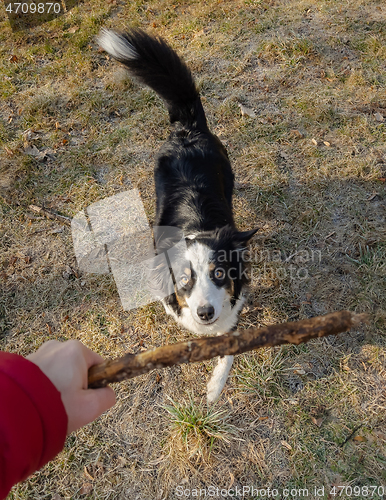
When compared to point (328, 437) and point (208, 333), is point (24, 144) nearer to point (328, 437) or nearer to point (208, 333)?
point (208, 333)

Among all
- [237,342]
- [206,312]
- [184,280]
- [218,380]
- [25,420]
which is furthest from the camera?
[218,380]

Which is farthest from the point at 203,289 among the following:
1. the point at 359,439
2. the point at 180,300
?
the point at 359,439

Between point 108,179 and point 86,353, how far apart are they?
2.87m

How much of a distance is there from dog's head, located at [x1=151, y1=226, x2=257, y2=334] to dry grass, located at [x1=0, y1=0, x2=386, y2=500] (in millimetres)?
379

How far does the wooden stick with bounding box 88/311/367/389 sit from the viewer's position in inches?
52.2

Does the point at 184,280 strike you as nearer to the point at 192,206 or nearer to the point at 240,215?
the point at 192,206

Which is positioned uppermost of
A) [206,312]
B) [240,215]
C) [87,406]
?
[87,406]

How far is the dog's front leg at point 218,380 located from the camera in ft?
7.88

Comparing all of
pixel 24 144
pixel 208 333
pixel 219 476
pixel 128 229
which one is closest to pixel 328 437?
pixel 219 476

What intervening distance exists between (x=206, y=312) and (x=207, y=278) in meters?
0.24

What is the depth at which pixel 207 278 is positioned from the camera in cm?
221

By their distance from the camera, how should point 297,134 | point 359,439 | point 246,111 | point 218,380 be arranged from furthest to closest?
point 246,111, point 297,134, point 218,380, point 359,439

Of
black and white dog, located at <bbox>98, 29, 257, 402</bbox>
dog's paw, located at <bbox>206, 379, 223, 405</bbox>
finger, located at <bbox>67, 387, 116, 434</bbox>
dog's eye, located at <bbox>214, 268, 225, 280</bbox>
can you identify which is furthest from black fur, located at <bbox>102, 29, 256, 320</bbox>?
finger, located at <bbox>67, 387, 116, 434</bbox>

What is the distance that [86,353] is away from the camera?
1.20 meters
